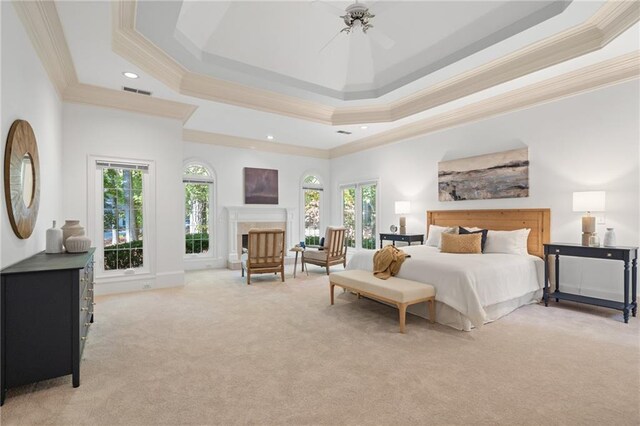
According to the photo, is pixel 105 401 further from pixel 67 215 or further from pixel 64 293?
pixel 67 215

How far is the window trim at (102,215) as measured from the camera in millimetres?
4984

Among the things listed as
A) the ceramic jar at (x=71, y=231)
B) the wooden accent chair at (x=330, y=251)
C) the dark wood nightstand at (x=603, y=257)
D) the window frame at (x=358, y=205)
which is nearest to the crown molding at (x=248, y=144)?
the window frame at (x=358, y=205)

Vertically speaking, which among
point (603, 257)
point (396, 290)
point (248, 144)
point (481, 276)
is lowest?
point (396, 290)

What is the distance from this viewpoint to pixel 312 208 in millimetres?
9242

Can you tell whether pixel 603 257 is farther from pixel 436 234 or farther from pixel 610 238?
pixel 436 234

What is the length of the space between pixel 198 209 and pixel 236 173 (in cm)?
125

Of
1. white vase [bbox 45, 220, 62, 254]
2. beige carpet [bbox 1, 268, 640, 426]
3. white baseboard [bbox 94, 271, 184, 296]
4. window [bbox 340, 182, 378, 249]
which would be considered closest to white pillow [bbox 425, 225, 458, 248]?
beige carpet [bbox 1, 268, 640, 426]

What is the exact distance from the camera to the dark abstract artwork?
8.11 m

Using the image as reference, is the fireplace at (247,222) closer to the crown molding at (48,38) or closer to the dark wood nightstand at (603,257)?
the crown molding at (48,38)

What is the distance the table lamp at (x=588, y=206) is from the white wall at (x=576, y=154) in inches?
12.7

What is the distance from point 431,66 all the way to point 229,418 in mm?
4932

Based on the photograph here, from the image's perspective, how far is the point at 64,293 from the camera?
238 cm

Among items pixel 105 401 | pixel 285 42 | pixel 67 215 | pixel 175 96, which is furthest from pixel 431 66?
pixel 67 215

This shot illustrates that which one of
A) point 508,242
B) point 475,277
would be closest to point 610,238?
point 508,242
